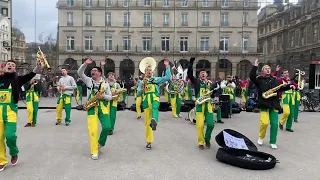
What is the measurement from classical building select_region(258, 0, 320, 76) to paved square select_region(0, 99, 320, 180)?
15725 mm

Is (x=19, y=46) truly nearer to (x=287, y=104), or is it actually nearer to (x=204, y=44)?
(x=204, y=44)

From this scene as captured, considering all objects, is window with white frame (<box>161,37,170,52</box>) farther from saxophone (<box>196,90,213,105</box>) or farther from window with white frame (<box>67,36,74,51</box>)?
saxophone (<box>196,90,213,105</box>)

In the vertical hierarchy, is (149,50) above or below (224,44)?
below

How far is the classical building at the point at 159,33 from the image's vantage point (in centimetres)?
1997

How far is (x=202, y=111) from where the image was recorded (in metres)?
6.80

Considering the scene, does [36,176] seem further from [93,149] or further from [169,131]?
[169,131]

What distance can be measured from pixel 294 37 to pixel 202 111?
2307 cm

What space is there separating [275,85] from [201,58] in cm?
1720

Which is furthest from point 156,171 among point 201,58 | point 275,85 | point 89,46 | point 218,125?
point 201,58

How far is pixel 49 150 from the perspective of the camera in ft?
21.9

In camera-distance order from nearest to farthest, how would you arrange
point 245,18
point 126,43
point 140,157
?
1. point 140,157
2. point 126,43
3. point 245,18

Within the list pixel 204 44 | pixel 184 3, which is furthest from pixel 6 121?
pixel 184 3

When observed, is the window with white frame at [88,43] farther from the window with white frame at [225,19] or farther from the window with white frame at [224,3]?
the window with white frame at [224,3]

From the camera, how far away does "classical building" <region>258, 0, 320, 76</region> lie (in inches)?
926
